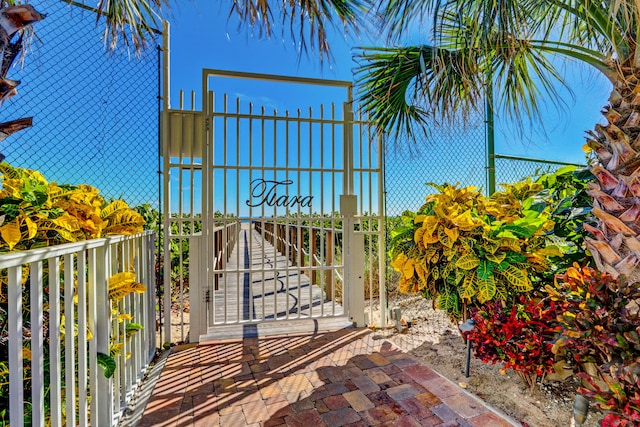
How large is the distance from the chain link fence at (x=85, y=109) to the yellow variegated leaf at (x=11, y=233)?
97 centimetres

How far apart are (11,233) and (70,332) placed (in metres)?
0.45

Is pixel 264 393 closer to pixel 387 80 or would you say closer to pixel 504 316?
pixel 504 316

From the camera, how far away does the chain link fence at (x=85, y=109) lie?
2.02 m

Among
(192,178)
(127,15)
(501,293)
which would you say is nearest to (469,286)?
(501,293)

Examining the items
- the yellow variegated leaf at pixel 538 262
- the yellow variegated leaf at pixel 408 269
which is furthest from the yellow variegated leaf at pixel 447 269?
the yellow variegated leaf at pixel 538 262

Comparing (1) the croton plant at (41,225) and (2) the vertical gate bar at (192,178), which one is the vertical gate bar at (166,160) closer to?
(2) the vertical gate bar at (192,178)

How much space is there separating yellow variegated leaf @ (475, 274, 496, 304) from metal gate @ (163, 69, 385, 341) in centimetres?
122

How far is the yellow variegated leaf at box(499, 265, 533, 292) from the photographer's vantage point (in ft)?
6.90

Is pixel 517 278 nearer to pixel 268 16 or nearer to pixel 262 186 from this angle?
pixel 262 186

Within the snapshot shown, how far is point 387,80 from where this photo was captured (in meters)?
2.61

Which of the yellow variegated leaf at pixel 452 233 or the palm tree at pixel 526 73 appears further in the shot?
the yellow variegated leaf at pixel 452 233

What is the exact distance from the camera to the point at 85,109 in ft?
7.57

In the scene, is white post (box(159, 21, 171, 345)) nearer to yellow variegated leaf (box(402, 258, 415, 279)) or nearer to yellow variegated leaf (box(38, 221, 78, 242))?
yellow variegated leaf (box(38, 221, 78, 242))

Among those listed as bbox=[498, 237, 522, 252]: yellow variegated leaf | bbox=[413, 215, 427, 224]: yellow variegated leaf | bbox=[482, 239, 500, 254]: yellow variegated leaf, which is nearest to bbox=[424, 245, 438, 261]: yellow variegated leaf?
bbox=[413, 215, 427, 224]: yellow variegated leaf
